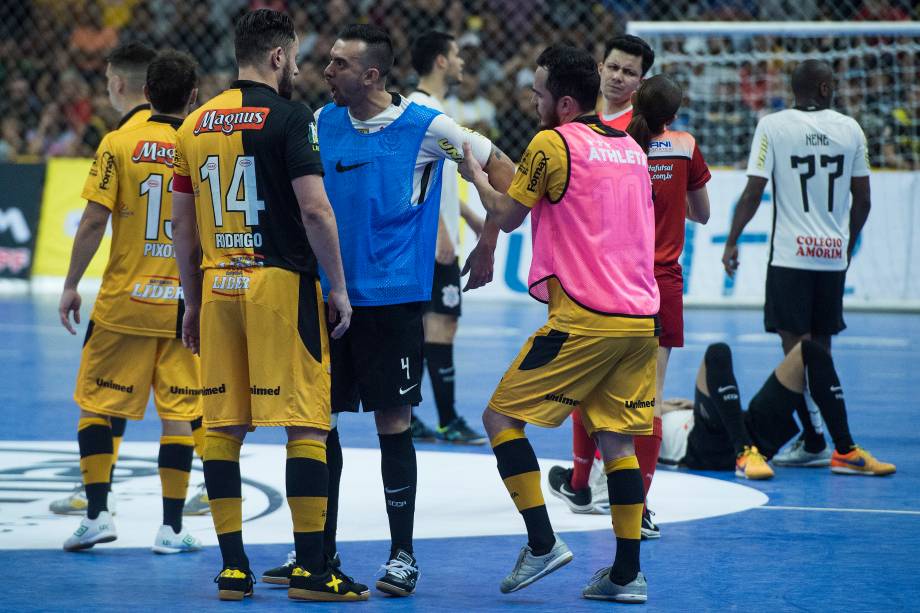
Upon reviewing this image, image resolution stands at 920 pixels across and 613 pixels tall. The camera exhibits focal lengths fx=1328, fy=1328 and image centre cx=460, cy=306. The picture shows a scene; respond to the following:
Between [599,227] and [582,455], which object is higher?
[599,227]

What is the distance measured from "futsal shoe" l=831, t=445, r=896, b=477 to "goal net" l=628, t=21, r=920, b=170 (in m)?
7.81

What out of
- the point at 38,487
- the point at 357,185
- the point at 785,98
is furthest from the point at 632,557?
the point at 785,98

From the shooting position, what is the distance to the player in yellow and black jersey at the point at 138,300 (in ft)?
18.2

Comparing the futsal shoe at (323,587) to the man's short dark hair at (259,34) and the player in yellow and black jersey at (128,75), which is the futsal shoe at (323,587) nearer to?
the player in yellow and black jersey at (128,75)

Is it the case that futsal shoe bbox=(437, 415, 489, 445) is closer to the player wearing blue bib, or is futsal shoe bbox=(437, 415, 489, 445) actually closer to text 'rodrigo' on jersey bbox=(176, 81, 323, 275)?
the player wearing blue bib

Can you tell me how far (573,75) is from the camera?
193 inches

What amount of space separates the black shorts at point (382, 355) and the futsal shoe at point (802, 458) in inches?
130

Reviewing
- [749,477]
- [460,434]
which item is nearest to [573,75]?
[749,477]

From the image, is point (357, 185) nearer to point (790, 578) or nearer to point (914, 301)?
point (790, 578)

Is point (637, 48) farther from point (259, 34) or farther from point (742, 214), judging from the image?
point (259, 34)

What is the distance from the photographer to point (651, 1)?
17.2 metres

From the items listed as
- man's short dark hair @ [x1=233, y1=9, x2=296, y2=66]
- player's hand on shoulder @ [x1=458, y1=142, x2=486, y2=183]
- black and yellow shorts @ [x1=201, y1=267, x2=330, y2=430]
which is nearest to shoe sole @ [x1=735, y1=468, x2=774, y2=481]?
player's hand on shoulder @ [x1=458, y1=142, x2=486, y2=183]

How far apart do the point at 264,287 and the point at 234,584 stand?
1.05m

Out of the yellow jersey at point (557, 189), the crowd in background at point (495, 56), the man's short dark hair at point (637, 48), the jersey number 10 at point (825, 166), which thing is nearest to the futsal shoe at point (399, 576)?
the yellow jersey at point (557, 189)
